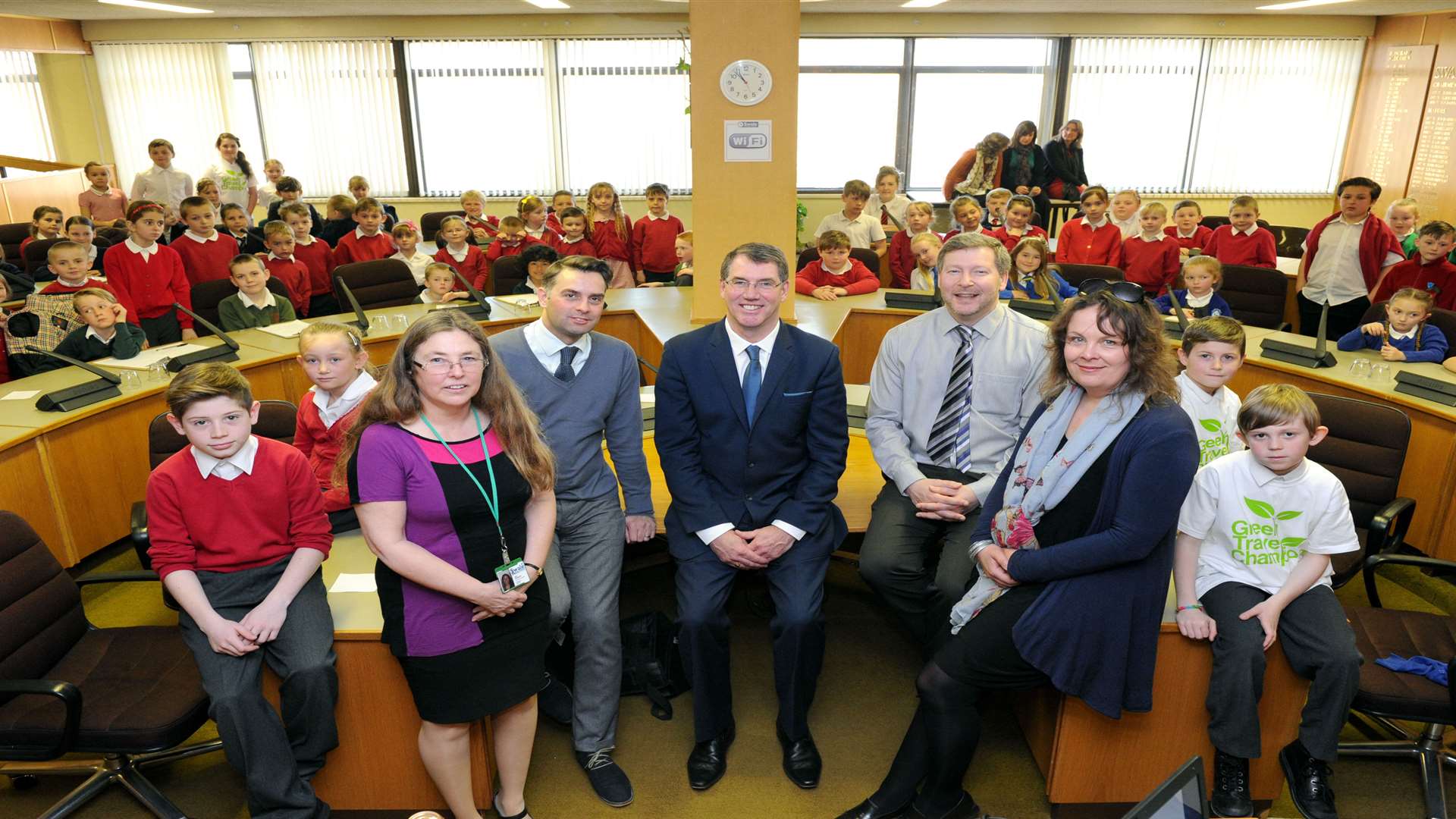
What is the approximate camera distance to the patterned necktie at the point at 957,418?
2949 millimetres

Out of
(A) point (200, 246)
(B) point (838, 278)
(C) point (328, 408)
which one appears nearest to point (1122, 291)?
(C) point (328, 408)

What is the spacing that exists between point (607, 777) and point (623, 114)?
29.9 ft

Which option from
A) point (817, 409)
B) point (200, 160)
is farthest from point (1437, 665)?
point (200, 160)

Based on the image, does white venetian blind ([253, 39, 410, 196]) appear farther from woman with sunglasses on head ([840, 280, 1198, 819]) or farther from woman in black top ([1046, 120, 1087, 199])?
woman with sunglasses on head ([840, 280, 1198, 819])

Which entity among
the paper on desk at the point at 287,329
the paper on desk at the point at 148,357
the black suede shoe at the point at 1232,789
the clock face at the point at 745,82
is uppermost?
the clock face at the point at 745,82

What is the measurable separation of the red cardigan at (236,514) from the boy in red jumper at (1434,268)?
569 cm

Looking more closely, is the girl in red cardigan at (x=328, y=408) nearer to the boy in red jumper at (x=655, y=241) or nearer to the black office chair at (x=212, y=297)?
the black office chair at (x=212, y=297)

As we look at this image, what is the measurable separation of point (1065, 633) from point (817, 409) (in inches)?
37.3

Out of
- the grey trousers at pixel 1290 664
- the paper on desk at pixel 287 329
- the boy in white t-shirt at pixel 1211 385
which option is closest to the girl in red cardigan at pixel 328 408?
the paper on desk at pixel 287 329

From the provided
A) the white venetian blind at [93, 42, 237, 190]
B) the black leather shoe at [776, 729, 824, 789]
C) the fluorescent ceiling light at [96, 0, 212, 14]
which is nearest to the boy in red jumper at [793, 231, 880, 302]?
the black leather shoe at [776, 729, 824, 789]

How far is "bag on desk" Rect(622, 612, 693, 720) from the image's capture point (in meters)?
3.12

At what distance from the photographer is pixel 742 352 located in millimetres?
2777

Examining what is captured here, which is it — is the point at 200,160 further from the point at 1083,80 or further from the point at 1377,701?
the point at 1377,701

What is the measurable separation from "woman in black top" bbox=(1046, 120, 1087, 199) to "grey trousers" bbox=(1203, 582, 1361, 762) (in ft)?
25.4
